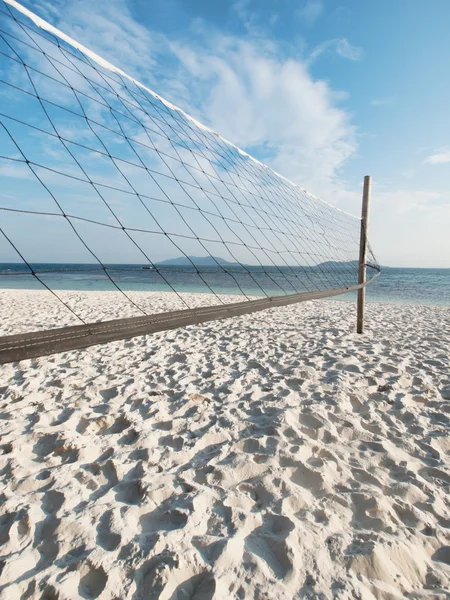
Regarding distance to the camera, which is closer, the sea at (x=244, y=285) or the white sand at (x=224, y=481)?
the white sand at (x=224, y=481)

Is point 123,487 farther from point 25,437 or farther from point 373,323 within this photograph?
point 373,323

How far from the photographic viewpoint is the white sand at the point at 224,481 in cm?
119

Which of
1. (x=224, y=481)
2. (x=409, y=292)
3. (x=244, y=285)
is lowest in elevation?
(x=244, y=285)

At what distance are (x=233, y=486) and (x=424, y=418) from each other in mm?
1501

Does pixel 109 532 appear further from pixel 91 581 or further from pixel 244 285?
pixel 244 285

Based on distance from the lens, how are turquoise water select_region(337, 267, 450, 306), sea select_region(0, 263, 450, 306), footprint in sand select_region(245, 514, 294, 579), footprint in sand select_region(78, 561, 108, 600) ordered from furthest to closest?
sea select_region(0, 263, 450, 306), turquoise water select_region(337, 267, 450, 306), footprint in sand select_region(245, 514, 294, 579), footprint in sand select_region(78, 561, 108, 600)

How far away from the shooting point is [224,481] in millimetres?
1703

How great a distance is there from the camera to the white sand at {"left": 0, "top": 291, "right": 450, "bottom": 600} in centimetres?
119

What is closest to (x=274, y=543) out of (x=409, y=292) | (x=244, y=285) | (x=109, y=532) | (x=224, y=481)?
(x=224, y=481)

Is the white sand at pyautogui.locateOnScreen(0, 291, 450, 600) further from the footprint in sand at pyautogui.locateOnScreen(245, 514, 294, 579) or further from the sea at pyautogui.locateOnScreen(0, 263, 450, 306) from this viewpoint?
the sea at pyautogui.locateOnScreen(0, 263, 450, 306)

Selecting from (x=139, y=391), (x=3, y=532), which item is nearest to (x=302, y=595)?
(x=3, y=532)

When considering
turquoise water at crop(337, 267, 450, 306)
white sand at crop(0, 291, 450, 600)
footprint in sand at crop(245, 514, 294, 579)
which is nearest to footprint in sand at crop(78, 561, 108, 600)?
white sand at crop(0, 291, 450, 600)

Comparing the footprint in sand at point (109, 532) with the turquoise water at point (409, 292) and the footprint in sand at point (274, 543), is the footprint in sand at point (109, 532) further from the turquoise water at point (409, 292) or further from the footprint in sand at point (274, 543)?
the turquoise water at point (409, 292)

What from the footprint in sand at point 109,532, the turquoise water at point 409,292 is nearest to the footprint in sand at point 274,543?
the footprint in sand at point 109,532
